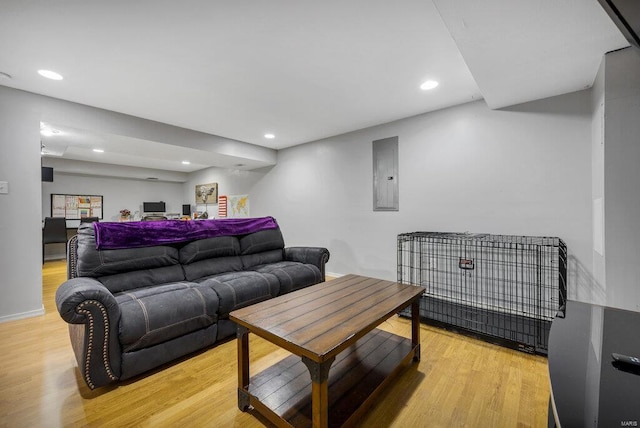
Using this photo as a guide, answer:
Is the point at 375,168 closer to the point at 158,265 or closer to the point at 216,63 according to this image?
the point at 216,63

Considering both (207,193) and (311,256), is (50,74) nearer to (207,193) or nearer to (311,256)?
(311,256)

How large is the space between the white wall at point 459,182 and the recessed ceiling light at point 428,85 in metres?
0.66

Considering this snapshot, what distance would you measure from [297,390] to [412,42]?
95.1 inches

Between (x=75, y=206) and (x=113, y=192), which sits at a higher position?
(x=113, y=192)

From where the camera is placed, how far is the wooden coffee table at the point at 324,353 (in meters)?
1.21

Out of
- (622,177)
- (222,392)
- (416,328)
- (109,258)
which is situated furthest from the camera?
(109,258)

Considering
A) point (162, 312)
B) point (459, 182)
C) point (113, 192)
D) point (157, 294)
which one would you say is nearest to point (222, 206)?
point (113, 192)

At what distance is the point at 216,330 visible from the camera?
2.17 meters

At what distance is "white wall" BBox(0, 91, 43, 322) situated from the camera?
2666mm

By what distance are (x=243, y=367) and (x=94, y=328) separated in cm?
93

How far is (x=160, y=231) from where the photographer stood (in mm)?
2621

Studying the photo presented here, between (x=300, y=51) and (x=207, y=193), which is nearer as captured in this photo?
(x=300, y=51)

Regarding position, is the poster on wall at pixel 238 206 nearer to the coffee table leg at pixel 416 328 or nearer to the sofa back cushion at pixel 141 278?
the sofa back cushion at pixel 141 278

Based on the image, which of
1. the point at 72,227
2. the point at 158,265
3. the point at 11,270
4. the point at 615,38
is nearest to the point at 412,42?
the point at 615,38
